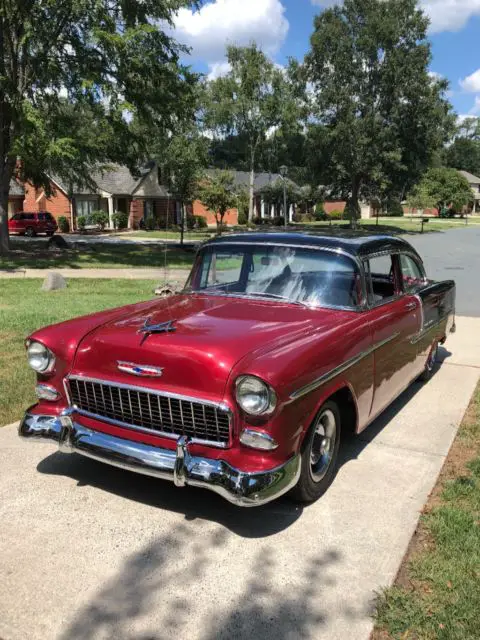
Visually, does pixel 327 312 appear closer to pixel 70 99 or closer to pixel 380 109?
pixel 70 99

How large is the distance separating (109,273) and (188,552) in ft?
42.1

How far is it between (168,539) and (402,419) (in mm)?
2583

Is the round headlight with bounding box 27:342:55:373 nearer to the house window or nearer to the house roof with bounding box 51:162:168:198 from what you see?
the house roof with bounding box 51:162:168:198

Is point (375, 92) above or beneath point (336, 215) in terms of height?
above

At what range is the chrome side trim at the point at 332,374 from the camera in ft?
9.70

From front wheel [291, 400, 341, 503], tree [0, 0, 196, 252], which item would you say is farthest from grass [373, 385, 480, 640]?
tree [0, 0, 196, 252]

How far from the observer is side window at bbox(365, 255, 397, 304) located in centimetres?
413

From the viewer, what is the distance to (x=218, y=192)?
26234 mm

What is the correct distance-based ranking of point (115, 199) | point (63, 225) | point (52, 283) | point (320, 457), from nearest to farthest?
point (320, 457), point (52, 283), point (63, 225), point (115, 199)

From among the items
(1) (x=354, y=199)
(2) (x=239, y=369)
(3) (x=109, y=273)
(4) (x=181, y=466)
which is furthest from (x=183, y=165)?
(4) (x=181, y=466)

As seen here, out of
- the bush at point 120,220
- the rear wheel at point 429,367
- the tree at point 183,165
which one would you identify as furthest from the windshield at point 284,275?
the bush at point 120,220

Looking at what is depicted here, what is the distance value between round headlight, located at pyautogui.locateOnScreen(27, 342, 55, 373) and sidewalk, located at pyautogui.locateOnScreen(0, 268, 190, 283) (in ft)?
Result: 32.8

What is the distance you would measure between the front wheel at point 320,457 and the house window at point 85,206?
132 feet

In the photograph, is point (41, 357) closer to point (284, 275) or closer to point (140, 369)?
point (140, 369)
